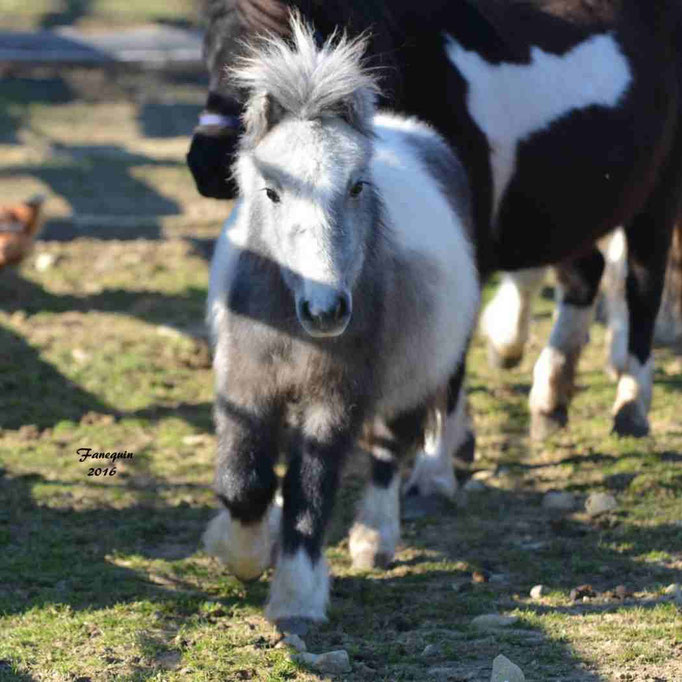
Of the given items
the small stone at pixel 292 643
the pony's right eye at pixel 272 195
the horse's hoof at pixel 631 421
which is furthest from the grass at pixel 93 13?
the small stone at pixel 292 643

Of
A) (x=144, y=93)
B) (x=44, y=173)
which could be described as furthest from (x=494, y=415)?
(x=144, y=93)

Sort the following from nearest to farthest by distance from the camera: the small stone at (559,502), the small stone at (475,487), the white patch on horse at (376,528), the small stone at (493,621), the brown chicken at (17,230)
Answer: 1. the small stone at (493,621)
2. the white patch on horse at (376,528)
3. the small stone at (559,502)
4. the small stone at (475,487)
5. the brown chicken at (17,230)

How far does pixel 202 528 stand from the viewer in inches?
185

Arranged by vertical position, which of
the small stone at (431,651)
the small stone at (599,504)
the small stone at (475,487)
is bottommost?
the small stone at (475,487)

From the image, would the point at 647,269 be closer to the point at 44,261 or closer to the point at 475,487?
the point at 475,487

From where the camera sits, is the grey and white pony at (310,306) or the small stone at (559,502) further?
the small stone at (559,502)

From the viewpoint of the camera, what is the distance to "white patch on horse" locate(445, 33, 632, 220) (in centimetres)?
495

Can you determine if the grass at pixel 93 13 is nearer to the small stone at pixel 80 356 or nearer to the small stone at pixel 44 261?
the small stone at pixel 44 261

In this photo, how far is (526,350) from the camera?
7.33 metres

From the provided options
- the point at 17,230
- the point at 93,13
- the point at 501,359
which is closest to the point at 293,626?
the point at 501,359

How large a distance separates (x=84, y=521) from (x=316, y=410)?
128 centimetres

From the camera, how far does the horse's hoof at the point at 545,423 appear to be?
5.94 meters

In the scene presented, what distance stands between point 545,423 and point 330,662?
278 centimetres

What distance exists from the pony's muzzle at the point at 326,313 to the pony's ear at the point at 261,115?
564 millimetres
